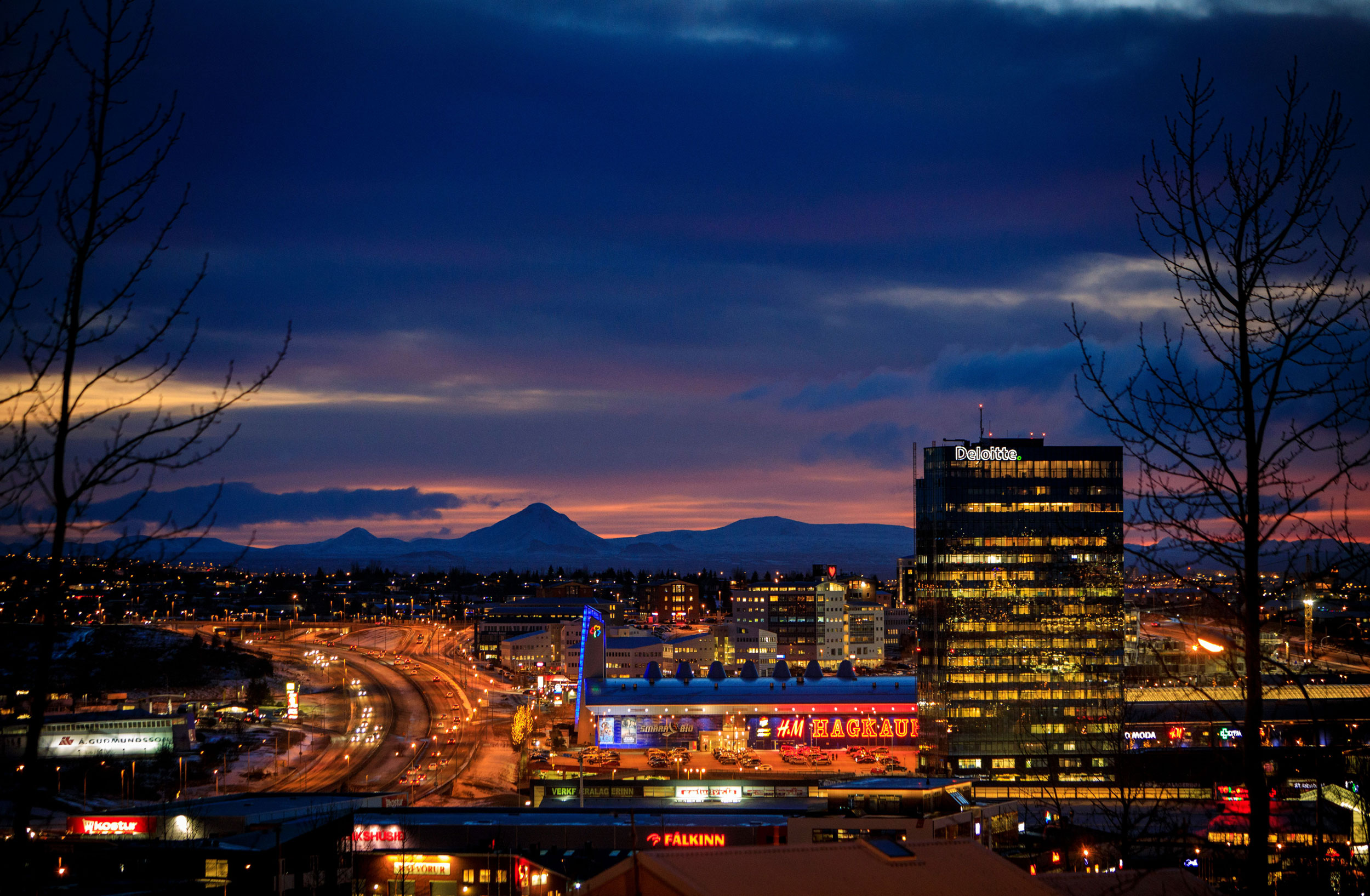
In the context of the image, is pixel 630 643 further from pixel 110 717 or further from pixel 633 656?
pixel 110 717

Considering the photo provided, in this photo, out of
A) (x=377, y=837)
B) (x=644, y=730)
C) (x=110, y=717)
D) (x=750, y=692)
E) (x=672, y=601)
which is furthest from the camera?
(x=672, y=601)

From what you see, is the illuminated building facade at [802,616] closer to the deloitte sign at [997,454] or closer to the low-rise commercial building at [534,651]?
the low-rise commercial building at [534,651]

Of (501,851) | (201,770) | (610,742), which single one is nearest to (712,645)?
(610,742)

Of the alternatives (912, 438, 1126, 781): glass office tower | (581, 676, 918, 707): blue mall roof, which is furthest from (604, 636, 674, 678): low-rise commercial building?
(912, 438, 1126, 781): glass office tower

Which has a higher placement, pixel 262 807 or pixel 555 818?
pixel 555 818

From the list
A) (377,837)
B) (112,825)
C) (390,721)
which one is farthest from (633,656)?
(377,837)

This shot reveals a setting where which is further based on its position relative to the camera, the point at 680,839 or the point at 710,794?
the point at 710,794
